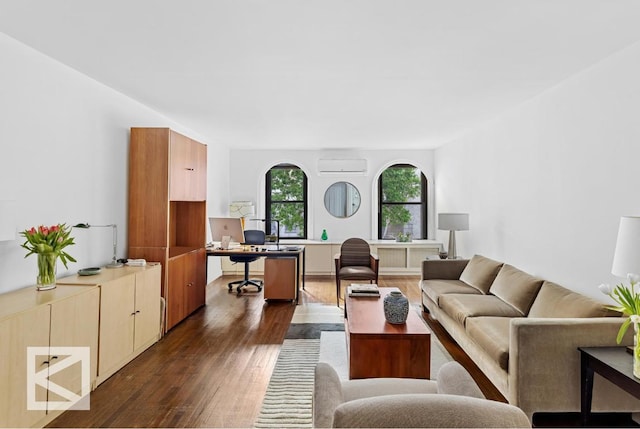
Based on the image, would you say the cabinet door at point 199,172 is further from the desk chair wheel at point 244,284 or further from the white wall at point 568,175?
the white wall at point 568,175

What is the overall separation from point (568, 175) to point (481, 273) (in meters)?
1.47

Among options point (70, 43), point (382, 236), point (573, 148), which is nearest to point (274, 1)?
point (70, 43)

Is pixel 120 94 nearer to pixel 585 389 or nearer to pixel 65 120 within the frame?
pixel 65 120

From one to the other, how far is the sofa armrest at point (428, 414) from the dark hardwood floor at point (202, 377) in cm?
158

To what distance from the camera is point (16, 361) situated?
2.13 meters

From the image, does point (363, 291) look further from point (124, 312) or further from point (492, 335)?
point (124, 312)

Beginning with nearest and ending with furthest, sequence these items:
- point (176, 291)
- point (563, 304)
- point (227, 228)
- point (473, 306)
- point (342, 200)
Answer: point (563, 304), point (473, 306), point (176, 291), point (227, 228), point (342, 200)

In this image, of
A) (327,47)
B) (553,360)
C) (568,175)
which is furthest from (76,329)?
(568,175)

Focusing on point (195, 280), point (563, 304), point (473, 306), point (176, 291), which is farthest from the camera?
point (195, 280)

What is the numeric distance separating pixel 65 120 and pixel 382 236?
235 inches

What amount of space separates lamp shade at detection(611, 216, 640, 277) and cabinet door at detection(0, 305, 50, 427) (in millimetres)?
3400

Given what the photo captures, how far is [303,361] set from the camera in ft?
11.1

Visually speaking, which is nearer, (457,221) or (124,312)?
(124,312)

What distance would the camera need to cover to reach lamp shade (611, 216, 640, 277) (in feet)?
6.63
